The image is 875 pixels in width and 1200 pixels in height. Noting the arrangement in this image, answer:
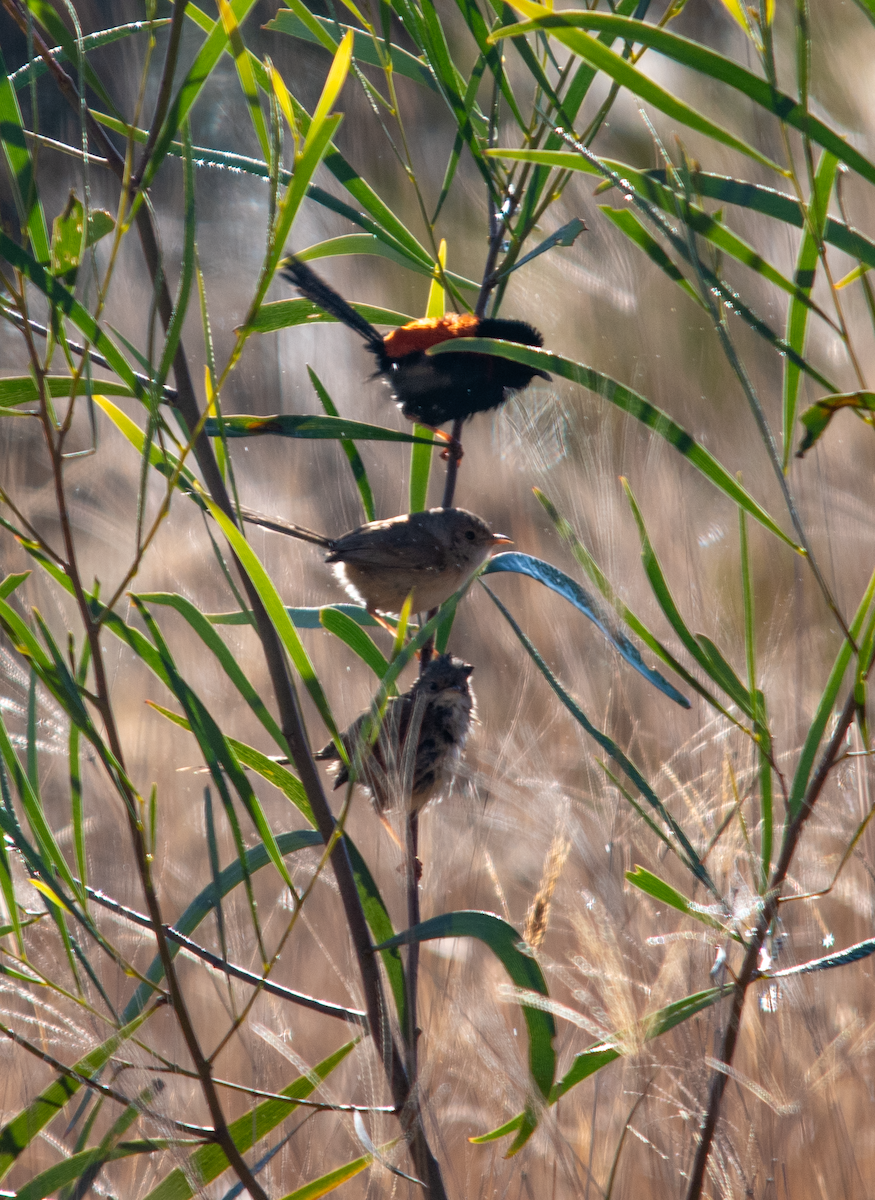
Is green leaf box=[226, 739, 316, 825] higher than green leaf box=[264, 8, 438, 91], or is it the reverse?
green leaf box=[264, 8, 438, 91]

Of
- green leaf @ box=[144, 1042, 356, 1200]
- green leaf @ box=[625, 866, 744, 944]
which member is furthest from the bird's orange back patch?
green leaf @ box=[144, 1042, 356, 1200]

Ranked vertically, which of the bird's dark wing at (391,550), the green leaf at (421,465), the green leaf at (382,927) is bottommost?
the green leaf at (382,927)

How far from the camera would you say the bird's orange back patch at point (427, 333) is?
1.96ft

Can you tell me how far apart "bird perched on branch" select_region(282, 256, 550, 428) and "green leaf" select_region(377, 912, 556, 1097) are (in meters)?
0.35

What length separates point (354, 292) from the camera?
1687 mm

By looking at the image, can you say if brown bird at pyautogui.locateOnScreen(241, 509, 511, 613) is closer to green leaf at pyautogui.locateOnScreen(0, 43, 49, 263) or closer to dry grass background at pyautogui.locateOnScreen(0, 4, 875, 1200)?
dry grass background at pyautogui.locateOnScreen(0, 4, 875, 1200)

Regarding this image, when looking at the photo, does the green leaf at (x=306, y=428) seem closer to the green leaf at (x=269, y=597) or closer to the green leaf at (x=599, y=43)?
the green leaf at (x=269, y=597)

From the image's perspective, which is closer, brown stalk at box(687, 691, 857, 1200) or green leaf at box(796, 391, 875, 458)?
green leaf at box(796, 391, 875, 458)

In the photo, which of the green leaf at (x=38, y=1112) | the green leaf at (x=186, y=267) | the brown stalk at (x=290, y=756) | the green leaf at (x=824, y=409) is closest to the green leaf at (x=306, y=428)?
the brown stalk at (x=290, y=756)

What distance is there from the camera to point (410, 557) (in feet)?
2.84

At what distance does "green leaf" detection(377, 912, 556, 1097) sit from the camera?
1.73ft

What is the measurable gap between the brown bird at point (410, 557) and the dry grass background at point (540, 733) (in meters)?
0.10

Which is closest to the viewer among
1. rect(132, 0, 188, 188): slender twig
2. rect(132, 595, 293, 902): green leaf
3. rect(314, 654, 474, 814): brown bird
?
rect(132, 0, 188, 188): slender twig

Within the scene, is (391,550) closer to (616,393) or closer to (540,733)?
(540,733)
